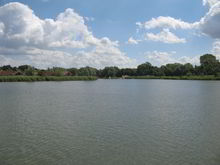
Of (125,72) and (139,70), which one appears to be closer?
(139,70)

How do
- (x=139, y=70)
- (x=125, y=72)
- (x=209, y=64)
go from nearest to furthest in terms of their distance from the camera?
(x=209, y=64) < (x=139, y=70) < (x=125, y=72)

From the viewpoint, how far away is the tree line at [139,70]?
4218 inches

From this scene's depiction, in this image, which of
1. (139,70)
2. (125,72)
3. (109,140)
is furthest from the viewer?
(125,72)

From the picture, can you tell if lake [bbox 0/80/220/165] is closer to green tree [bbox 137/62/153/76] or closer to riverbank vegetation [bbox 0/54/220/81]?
riverbank vegetation [bbox 0/54/220/81]

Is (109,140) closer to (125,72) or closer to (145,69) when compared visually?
(145,69)

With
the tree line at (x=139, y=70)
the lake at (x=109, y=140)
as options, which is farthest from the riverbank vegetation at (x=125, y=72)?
the lake at (x=109, y=140)

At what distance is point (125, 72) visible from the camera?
171250mm

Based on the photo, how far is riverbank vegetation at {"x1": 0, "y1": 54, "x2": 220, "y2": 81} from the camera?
325 ft

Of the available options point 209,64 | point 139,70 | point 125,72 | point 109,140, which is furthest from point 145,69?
point 109,140

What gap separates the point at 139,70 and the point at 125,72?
490 inches

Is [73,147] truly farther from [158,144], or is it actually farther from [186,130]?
[186,130]

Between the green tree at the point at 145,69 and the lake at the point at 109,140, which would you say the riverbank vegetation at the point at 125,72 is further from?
the lake at the point at 109,140

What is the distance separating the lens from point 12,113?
1908cm

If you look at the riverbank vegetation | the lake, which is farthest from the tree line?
the lake
